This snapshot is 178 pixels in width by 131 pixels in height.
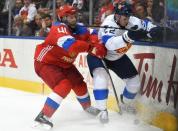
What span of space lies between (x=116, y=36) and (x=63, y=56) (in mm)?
669

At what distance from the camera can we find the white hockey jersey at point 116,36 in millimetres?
5297

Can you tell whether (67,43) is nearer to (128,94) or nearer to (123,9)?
(123,9)

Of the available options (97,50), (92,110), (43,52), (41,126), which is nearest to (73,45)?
(97,50)

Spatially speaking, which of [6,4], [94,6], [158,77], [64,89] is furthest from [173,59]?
[6,4]

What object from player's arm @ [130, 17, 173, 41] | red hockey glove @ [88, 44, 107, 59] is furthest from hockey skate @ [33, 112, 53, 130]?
player's arm @ [130, 17, 173, 41]

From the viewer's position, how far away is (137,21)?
5562mm

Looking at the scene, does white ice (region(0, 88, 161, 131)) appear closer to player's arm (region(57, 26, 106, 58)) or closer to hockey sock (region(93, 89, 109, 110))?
hockey sock (region(93, 89, 109, 110))

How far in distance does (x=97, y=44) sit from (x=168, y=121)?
107 cm

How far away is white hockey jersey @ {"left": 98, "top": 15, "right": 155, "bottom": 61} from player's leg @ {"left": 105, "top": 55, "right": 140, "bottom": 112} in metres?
0.08

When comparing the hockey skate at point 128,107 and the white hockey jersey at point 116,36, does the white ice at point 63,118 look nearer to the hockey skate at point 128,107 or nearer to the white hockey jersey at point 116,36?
the hockey skate at point 128,107

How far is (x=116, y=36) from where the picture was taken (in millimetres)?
5355

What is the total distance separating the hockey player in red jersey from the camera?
536 cm

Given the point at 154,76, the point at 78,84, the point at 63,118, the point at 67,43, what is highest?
the point at 67,43

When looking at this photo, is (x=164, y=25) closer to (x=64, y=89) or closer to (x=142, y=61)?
(x=142, y=61)
